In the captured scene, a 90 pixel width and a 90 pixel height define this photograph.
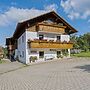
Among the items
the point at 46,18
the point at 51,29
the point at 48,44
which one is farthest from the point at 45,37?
the point at 46,18

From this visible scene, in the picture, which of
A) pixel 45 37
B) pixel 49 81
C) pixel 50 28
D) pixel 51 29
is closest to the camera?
pixel 49 81

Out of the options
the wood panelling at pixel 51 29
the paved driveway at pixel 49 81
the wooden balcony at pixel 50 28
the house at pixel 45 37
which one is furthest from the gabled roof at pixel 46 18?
the paved driveway at pixel 49 81

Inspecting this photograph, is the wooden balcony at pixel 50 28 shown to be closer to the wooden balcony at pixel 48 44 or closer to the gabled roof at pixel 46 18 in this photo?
the gabled roof at pixel 46 18

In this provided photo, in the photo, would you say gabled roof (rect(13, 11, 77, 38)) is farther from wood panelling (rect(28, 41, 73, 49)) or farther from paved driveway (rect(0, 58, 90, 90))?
paved driveway (rect(0, 58, 90, 90))

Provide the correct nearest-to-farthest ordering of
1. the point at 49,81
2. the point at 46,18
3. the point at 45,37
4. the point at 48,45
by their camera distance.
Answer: the point at 49,81 < the point at 48,45 < the point at 45,37 < the point at 46,18

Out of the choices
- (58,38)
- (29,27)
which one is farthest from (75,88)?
(58,38)

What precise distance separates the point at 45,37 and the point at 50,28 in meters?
1.76

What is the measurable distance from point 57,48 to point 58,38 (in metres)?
2.92

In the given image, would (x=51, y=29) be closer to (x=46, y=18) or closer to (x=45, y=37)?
(x=45, y=37)

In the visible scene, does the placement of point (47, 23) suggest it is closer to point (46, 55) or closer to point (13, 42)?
point (46, 55)

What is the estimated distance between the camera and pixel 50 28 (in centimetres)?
3547

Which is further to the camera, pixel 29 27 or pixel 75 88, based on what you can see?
pixel 29 27

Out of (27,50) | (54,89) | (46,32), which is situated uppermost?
(46,32)

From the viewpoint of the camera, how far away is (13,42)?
5625 cm
